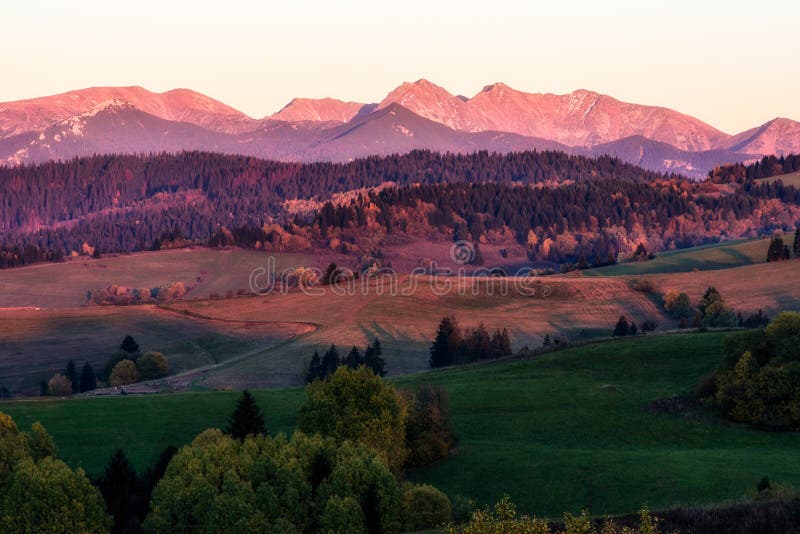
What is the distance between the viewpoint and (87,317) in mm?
153750

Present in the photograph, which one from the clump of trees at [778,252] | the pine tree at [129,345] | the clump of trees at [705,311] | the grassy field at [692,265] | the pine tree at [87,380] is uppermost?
the clump of trees at [778,252]

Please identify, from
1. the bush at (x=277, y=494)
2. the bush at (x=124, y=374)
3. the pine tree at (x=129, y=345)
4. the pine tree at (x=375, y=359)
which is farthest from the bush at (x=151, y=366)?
the bush at (x=277, y=494)

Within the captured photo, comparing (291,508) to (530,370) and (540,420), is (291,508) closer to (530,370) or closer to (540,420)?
(540,420)

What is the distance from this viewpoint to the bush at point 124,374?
118 metres

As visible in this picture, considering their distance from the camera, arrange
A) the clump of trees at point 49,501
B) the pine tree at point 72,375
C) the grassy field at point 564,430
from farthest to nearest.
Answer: the pine tree at point 72,375
the grassy field at point 564,430
the clump of trees at point 49,501

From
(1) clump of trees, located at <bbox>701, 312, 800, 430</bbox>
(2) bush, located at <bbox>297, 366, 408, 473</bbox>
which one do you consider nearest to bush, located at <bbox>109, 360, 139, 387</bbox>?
(2) bush, located at <bbox>297, 366, 408, 473</bbox>

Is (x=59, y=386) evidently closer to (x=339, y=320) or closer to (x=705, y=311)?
(x=339, y=320)

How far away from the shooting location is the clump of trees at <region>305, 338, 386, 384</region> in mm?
116688

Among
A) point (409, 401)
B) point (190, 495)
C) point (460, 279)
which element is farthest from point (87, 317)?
point (190, 495)

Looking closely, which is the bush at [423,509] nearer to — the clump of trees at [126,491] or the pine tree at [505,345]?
the clump of trees at [126,491]

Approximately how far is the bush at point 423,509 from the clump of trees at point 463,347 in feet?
219

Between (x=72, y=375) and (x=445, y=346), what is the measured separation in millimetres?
45815

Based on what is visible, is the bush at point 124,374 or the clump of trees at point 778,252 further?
the clump of trees at point 778,252

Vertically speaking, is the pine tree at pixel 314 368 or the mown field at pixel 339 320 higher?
the mown field at pixel 339 320
